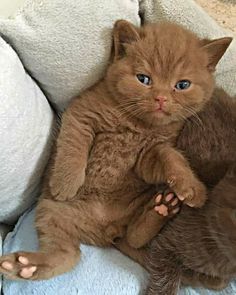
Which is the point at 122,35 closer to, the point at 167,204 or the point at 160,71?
the point at 160,71

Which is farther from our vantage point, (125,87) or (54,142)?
(54,142)

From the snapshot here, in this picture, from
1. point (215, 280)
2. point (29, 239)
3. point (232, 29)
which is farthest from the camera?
point (232, 29)

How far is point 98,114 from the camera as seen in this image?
58.2 inches

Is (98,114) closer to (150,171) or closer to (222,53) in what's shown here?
(150,171)

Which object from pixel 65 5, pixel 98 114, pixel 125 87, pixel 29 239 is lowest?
pixel 29 239

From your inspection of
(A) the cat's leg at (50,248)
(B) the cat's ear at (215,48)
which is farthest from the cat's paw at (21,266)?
(B) the cat's ear at (215,48)

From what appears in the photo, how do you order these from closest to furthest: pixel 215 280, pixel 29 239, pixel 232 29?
1. pixel 215 280
2. pixel 29 239
3. pixel 232 29

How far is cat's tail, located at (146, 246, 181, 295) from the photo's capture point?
1.37 metres

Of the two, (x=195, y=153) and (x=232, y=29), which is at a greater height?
(x=232, y=29)

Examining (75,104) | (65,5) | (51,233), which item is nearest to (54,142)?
(75,104)

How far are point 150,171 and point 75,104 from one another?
30 cm

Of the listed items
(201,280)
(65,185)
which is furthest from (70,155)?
(201,280)

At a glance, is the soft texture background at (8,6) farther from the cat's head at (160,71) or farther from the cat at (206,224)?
the cat at (206,224)

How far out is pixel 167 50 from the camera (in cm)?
140
